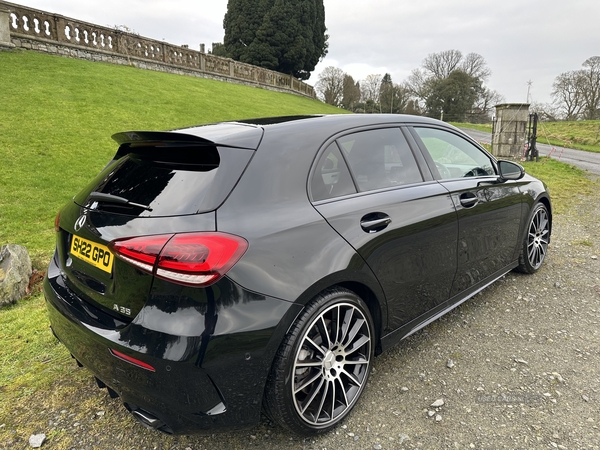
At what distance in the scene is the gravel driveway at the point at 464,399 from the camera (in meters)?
2.01

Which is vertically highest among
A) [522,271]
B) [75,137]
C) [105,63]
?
[105,63]

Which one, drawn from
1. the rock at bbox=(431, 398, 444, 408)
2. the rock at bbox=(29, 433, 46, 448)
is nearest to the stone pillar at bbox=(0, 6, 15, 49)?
the rock at bbox=(29, 433, 46, 448)

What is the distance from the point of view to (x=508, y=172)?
342 centimetres

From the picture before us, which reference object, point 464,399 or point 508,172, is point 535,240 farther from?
point 464,399

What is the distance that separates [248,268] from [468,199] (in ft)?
6.44

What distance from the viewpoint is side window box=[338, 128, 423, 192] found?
7.59 feet

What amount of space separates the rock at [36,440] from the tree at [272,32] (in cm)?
3500

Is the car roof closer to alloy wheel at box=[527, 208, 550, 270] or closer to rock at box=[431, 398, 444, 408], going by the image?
rock at box=[431, 398, 444, 408]

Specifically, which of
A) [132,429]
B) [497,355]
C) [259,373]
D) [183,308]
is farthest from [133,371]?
[497,355]

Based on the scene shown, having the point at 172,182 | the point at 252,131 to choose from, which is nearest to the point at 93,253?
the point at 172,182

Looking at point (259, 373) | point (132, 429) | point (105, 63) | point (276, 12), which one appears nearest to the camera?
point (259, 373)

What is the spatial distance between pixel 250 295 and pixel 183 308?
28 cm

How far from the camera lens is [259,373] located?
1712mm

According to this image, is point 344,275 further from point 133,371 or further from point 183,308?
point 133,371
